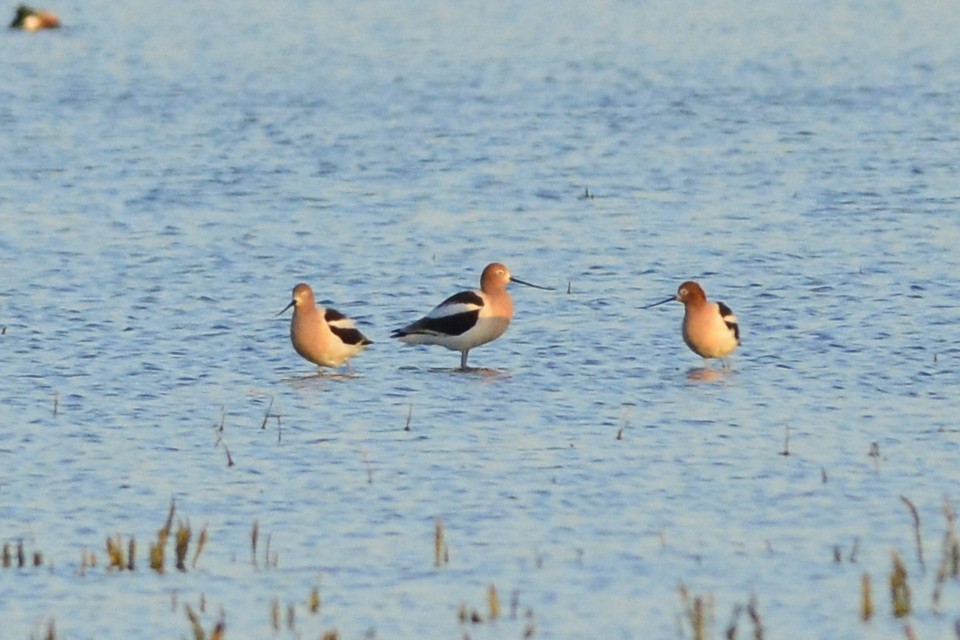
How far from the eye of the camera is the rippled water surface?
34.1 feet

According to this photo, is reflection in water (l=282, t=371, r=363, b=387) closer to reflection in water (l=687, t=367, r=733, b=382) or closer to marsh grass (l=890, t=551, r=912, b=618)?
reflection in water (l=687, t=367, r=733, b=382)

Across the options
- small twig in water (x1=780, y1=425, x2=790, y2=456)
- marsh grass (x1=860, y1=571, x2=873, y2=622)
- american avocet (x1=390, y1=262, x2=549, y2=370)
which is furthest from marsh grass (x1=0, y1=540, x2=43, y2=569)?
american avocet (x1=390, y1=262, x2=549, y2=370)

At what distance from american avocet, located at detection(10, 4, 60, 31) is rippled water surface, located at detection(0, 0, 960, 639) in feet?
39.8

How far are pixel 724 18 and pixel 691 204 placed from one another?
29.5m

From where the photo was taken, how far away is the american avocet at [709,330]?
1611cm

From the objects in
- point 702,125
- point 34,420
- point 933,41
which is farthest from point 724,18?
point 34,420

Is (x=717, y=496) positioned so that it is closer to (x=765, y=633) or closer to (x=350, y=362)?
(x=765, y=633)

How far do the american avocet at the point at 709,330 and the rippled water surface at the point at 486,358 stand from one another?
0.86 feet

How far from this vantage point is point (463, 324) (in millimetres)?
16672

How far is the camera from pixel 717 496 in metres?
12.0

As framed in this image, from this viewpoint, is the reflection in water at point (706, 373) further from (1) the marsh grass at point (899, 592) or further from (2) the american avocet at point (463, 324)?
(1) the marsh grass at point (899, 592)

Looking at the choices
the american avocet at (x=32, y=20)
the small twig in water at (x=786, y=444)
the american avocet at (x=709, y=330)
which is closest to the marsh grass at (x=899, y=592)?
the small twig in water at (x=786, y=444)

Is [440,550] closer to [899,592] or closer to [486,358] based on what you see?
[899,592]

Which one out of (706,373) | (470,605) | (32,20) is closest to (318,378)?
(706,373)
